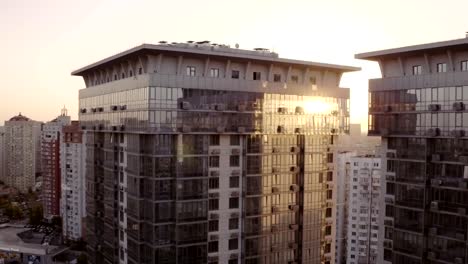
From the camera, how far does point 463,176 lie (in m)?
22.6

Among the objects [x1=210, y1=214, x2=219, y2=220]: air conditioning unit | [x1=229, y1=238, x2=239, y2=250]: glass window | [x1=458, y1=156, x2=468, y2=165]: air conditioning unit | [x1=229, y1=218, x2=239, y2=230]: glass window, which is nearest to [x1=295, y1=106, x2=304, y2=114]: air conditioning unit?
[x1=229, y1=218, x2=239, y2=230]: glass window

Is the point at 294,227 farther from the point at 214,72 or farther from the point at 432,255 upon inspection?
the point at 214,72

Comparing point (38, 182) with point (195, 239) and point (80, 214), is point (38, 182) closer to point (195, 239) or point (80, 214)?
point (80, 214)

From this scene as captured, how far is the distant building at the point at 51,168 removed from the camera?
3701 inches

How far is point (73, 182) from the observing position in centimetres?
8406

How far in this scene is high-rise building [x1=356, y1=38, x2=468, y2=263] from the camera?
22906 mm

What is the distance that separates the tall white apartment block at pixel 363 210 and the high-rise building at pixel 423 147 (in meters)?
47.1

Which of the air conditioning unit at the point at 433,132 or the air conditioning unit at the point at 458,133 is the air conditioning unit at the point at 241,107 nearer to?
the air conditioning unit at the point at 433,132

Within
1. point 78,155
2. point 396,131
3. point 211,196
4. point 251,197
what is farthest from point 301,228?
point 78,155

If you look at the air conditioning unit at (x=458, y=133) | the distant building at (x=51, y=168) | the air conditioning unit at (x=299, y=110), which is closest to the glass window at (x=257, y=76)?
the air conditioning unit at (x=299, y=110)

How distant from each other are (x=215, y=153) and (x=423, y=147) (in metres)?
11.7

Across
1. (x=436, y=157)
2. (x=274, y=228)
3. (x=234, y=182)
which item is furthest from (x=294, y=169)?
(x=436, y=157)

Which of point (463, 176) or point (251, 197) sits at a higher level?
point (463, 176)

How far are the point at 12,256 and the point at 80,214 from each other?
12.7m
